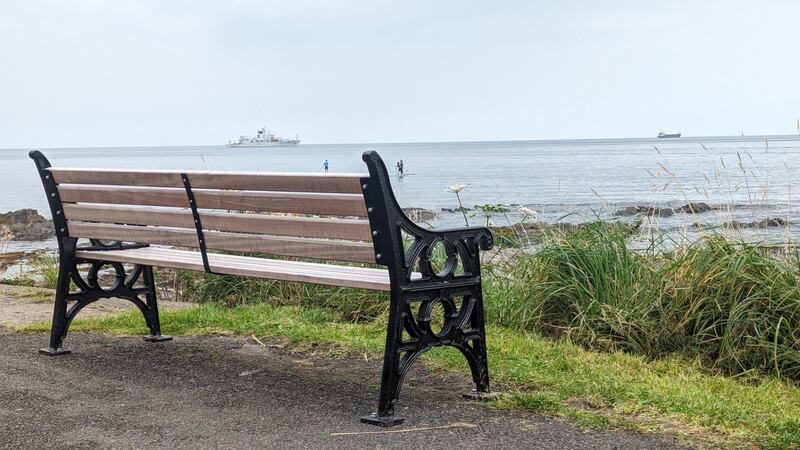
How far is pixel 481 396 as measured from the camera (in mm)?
4574

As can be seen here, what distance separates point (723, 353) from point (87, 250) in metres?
3.79

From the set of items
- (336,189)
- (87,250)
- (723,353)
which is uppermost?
(336,189)

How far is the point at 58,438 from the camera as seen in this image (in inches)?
159

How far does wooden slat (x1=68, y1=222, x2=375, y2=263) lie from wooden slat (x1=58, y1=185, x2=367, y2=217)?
15cm

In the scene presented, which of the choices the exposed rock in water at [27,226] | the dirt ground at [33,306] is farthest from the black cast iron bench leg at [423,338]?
the exposed rock in water at [27,226]

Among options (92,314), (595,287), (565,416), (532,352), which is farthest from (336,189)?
(92,314)

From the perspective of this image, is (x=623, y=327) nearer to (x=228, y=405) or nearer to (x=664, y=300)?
(x=664, y=300)

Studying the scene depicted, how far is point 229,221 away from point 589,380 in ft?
6.43

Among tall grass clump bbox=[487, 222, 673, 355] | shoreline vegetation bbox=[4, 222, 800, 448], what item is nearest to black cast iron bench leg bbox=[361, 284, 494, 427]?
shoreline vegetation bbox=[4, 222, 800, 448]

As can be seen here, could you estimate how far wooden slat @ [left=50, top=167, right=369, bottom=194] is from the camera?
14.1ft

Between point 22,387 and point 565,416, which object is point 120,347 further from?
point 565,416

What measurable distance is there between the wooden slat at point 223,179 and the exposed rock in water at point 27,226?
21319 millimetres

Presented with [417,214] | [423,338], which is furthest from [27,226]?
[423,338]

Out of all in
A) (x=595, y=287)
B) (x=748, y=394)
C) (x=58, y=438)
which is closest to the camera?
(x=58, y=438)
